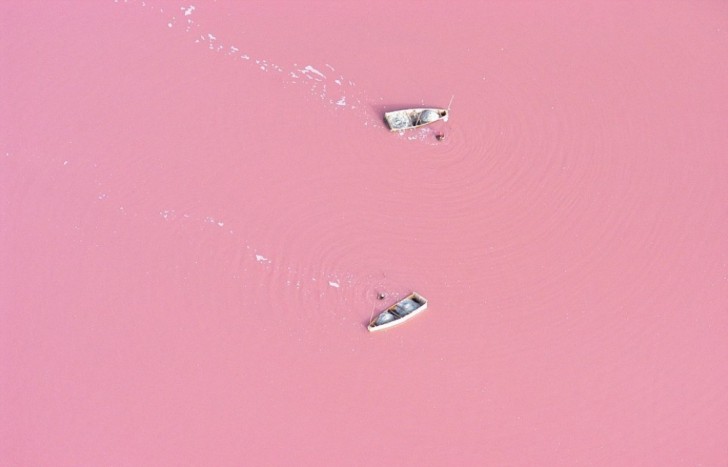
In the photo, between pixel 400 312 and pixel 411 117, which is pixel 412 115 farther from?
pixel 400 312

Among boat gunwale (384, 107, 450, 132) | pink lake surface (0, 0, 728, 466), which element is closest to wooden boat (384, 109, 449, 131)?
boat gunwale (384, 107, 450, 132)

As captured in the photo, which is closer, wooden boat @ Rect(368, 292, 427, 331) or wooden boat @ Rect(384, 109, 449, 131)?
wooden boat @ Rect(368, 292, 427, 331)

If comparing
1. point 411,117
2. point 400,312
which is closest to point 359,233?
point 400,312

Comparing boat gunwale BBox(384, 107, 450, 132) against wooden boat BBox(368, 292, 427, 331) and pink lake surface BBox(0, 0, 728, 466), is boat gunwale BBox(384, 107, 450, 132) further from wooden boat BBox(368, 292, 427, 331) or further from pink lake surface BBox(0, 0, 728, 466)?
wooden boat BBox(368, 292, 427, 331)

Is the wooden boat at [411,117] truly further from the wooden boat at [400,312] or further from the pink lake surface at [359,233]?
the wooden boat at [400,312]

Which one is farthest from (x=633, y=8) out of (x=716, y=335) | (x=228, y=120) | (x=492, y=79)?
(x=228, y=120)
